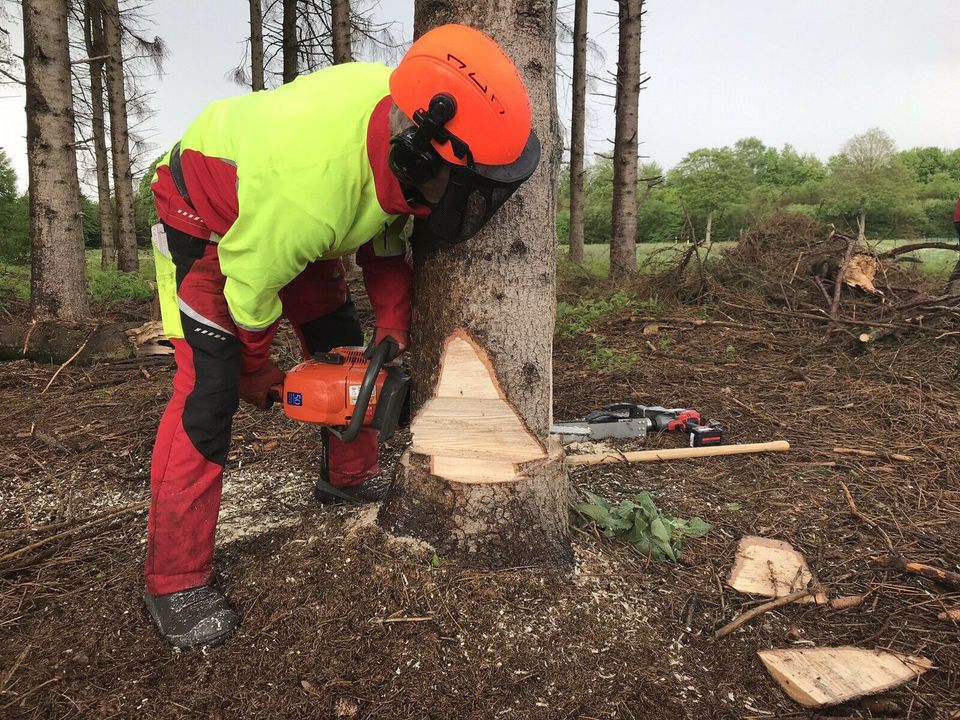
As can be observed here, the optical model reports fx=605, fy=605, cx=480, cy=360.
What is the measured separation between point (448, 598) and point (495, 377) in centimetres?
69

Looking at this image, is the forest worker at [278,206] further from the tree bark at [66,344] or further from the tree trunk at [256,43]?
the tree trunk at [256,43]

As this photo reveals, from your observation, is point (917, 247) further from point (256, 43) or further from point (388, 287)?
point (256, 43)

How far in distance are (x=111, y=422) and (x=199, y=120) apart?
2241mm

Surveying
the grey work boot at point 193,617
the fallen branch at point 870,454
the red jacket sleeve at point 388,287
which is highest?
the red jacket sleeve at point 388,287

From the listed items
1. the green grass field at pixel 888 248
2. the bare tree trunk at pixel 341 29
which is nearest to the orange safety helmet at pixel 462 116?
the green grass field at pixel 888 248

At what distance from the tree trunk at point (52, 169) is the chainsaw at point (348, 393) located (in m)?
4.71

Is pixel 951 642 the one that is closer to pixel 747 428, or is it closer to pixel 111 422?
pixel 747 428

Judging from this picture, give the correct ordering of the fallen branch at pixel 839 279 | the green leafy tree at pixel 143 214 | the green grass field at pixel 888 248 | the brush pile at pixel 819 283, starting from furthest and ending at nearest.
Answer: the green leafy tree at pixel 143 214 → the green grass field at pixel 888 248 → the fallen branch at pixel 839 279 → the brush pile at pixel 819 283

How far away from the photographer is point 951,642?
5.86 ft

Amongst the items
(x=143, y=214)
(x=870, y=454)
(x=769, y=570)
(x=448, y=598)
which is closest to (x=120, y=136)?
(x=448, y=598)

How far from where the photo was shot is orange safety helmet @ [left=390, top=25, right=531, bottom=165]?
1.48 metres

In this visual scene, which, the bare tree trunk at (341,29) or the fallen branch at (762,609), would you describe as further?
the bare tree trunk at (341,29)

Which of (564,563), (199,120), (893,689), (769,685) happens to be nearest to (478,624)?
(564,563)

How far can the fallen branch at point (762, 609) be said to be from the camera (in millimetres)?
1797
